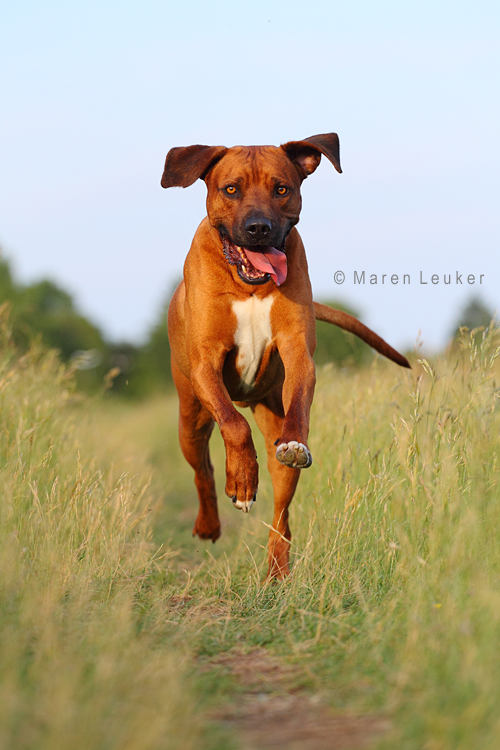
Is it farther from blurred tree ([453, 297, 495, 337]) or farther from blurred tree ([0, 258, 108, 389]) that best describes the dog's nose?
blurred tree ([0, 258, 108, 389])

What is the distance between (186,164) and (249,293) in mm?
860

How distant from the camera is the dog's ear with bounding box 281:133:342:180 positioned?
473cm

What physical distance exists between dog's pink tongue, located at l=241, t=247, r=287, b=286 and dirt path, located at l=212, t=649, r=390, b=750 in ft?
7.33

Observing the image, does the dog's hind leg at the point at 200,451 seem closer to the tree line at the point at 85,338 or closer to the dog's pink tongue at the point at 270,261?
the dog's pink tongue at the point at 270,261

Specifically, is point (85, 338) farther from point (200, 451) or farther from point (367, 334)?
point (367, 334)

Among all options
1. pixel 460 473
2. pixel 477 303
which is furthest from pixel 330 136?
pixel 477 303

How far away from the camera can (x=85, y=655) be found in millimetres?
2568

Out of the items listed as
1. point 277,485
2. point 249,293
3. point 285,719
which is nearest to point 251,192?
point 249,293

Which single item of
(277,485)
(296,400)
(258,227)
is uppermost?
(258,227)

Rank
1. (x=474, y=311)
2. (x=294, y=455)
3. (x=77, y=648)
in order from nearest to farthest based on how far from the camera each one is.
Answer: (x=77, y=648) → (x=294, y=455) → (x=474, y=311)

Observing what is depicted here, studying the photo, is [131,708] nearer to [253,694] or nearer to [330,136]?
[253,694]

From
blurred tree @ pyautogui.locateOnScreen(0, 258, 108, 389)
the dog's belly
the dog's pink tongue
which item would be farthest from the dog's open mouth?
blurred tree @ pyautogui.locateOnScreen(0, 258, 108, 389)

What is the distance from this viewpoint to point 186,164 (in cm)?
466

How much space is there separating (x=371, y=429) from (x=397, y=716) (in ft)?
12.2
